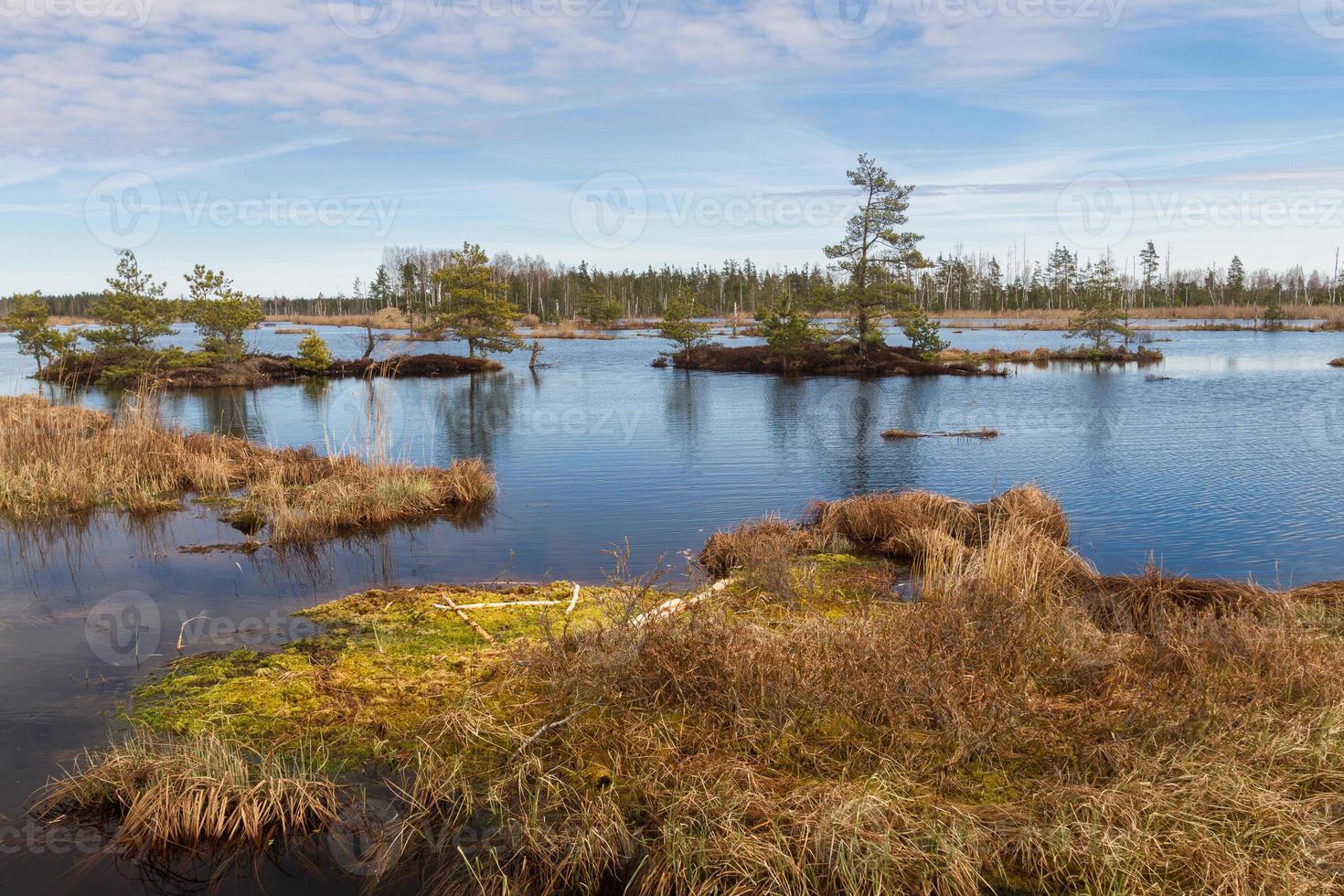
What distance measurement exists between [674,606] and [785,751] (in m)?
2.22

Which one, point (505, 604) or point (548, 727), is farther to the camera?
point (505, 604)

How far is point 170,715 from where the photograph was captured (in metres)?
6.62

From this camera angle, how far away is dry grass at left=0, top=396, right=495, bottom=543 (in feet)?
44.0

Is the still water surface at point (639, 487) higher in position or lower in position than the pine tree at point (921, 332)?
lower

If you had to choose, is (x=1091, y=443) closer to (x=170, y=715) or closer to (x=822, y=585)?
(x=822, y=585)

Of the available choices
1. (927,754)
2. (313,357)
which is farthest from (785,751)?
(313,357)

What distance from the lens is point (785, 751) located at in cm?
574

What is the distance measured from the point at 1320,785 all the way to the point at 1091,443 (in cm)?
1701

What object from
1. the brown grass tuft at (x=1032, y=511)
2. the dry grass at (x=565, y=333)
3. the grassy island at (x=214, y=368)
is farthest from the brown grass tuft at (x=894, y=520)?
the dry grass at (x=565, y=333)

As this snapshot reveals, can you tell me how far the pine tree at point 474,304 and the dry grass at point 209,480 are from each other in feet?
85.5

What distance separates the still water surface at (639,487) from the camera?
8234 millimetres

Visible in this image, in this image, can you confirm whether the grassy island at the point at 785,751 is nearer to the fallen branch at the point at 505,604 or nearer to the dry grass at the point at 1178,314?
the fallen branch at the point at 505,604

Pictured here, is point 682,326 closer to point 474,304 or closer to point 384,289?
point 474,304

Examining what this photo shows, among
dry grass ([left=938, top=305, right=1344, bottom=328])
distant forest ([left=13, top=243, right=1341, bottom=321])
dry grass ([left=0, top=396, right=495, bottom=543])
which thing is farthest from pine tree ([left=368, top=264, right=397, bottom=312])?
dry grass ([left=0, top=396, right=495, bottom=543])
